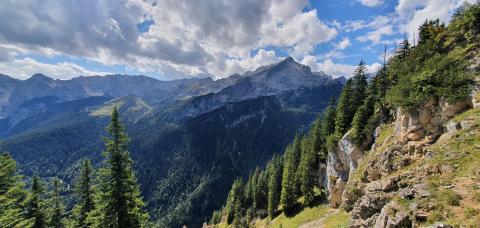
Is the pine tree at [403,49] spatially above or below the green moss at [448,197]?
above

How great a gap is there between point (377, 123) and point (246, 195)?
67.3m

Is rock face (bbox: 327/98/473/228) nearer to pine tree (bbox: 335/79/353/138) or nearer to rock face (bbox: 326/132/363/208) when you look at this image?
rock face (bbox: 326/132/363/208)

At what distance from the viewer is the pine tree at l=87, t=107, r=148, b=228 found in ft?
97.3

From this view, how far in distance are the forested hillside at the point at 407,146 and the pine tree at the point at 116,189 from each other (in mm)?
21949

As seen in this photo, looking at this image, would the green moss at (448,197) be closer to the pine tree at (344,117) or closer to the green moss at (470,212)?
the green moss at (470,212)

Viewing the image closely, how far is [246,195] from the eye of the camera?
366ft

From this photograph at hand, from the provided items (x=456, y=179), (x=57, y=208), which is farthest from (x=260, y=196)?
(x=456, y=179)

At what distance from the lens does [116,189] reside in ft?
97.8

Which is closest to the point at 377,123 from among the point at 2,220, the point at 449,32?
the point at 449,32

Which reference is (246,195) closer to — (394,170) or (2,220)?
(394,170)

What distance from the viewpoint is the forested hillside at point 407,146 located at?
21.1 meters

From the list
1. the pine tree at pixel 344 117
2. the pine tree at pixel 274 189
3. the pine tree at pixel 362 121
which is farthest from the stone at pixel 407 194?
the pine tree at pixel 274 189

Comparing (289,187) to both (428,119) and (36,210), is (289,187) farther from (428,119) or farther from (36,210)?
(36,210)

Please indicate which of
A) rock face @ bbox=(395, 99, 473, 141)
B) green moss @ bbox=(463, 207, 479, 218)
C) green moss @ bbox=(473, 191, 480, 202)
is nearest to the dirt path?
rock face @ bbox=(395, 99, 473, 141)
